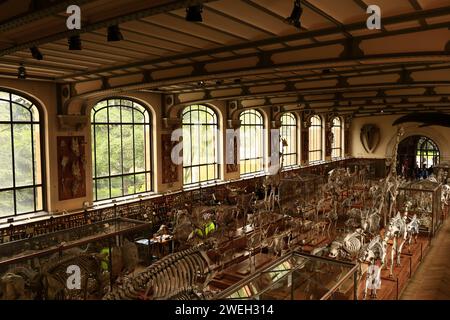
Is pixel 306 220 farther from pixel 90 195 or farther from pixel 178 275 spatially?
pixel 178 275

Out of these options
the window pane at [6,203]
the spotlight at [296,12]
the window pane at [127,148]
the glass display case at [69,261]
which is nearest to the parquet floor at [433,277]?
the glass display case at [69,261]

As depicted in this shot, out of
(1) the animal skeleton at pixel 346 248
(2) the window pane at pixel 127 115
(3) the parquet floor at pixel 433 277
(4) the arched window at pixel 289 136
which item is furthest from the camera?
(4) the arched window at pixel 289 136

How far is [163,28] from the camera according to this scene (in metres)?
6.28

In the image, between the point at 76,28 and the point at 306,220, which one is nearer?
the point at 76,28

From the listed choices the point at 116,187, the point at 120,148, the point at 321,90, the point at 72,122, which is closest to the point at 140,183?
the point at 116,187

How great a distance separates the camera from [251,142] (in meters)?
19.5

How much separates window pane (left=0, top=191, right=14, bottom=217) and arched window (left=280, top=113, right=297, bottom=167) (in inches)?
582

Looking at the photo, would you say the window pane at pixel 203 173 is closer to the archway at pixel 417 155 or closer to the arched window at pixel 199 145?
the arched window at pixel 199 145

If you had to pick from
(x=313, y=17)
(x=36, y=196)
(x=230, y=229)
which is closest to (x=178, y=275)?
(x=313, y=17)

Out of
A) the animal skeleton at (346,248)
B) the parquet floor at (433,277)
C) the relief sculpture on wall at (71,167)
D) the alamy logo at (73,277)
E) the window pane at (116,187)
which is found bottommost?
the parquet floor at (433,277)

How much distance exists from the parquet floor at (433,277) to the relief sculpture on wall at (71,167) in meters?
8.92

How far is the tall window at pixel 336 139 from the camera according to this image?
2788 centimetres

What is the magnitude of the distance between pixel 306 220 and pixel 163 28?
8089mm

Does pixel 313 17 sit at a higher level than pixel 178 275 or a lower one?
higher
